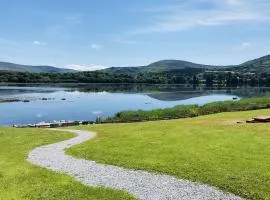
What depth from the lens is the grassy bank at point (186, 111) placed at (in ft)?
203

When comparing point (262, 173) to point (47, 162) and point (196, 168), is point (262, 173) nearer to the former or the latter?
point (196, 168)

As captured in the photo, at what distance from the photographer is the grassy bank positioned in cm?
6184

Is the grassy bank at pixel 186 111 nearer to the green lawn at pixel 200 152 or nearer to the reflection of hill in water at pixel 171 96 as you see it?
the green lawn at pixel 200 152

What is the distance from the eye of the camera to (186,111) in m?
63.6

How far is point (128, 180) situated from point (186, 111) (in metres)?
41.3

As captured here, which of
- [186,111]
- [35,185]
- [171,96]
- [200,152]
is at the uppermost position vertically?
[200,152]

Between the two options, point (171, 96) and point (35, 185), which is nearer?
point (35, 185)

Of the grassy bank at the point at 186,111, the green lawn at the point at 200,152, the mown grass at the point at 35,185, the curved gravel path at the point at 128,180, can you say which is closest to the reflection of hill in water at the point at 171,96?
the grassy bank at the point at 186,111

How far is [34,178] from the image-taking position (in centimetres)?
2384

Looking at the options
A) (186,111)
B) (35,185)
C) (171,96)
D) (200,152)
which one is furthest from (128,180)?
(171,96)

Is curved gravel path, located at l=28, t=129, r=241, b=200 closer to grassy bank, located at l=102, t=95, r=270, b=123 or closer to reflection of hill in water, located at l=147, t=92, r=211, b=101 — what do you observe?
grassy bank, located at l=102, t=95, r=270, b=123

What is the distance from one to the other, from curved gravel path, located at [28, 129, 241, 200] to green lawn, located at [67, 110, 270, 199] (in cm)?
85

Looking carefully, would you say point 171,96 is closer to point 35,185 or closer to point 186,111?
point 186,111

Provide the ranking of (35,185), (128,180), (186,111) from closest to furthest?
(35,185) < (128,180) < (186,111)
